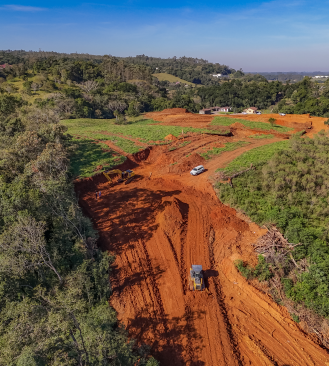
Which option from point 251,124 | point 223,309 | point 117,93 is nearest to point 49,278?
point 223,309

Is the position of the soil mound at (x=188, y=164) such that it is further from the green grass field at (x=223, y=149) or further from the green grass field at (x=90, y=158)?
the green grass field at (x=90, y=158)

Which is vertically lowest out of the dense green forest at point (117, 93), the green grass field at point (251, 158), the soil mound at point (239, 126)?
the green grass field at point (251, 158)

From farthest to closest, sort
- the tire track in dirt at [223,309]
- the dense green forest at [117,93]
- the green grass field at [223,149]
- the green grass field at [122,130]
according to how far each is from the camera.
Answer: the dense green forest at [117,93] → the green grass field at [122,130] → the green grass field at [223,149] → the tire track in dirt at [223,309]

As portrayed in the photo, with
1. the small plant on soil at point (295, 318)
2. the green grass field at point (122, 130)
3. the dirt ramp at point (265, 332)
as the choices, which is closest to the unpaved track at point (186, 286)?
the dirt ramp at point (265, 332)

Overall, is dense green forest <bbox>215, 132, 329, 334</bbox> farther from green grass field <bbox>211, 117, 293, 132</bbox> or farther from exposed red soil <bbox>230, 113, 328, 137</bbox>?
exposed red soil <bbox>230, 113, 328, 137</bbox>

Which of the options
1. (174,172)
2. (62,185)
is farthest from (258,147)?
(62,185)

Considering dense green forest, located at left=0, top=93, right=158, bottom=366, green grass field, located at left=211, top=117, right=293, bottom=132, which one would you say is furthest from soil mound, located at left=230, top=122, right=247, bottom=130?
dense green forest, located at left=0, top=93, right=158, bottom=366
